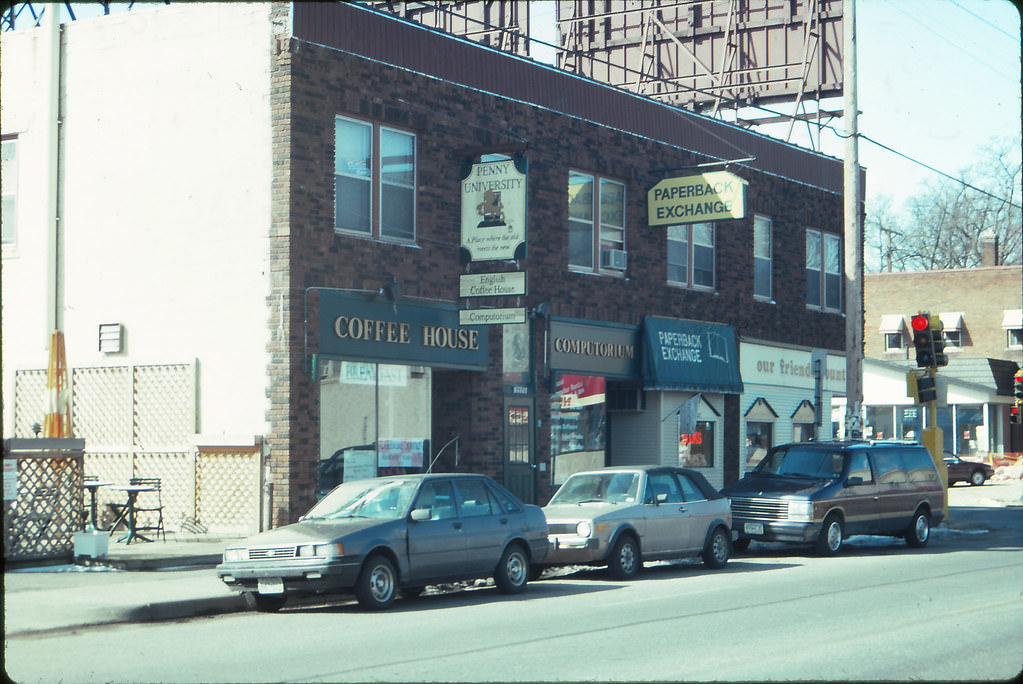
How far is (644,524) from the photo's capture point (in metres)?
16.6

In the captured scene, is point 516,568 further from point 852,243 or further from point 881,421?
point 881,421

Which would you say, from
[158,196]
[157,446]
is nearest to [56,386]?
[157,446]

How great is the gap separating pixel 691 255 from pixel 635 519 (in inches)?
473

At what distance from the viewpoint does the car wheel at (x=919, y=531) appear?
2168cm

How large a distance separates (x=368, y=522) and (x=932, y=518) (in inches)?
485

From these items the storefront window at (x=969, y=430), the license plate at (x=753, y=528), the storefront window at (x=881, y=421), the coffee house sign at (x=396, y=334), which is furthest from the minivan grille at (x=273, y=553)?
the storefront window at (x=969, y=430)

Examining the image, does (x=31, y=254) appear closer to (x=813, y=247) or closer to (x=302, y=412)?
(x=302, y=412)

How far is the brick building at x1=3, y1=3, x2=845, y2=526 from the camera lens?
742 inches

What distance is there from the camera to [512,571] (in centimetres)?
1478

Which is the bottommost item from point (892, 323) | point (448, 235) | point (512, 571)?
point (512, 571)

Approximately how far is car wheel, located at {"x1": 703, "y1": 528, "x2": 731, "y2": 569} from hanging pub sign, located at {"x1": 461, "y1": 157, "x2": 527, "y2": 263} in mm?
5164

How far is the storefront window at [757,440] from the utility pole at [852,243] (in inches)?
212

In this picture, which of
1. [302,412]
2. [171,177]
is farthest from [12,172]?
[302,412]

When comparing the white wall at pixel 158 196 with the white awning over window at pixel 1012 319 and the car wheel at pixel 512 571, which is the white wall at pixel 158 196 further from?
the white awning over window at pixel 1012 319
